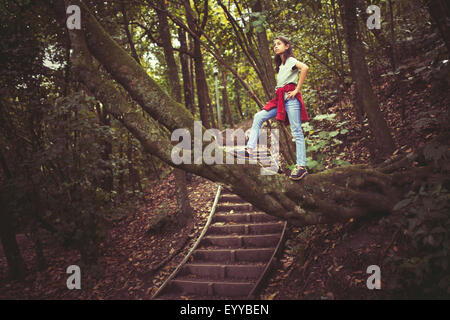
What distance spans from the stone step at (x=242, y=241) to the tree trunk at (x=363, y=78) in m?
2.90

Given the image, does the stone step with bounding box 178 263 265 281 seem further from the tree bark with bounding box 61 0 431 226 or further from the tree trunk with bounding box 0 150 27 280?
the tree trunk with bounding box 0 150 27 280

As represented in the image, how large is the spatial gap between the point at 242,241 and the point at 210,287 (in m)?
1.40

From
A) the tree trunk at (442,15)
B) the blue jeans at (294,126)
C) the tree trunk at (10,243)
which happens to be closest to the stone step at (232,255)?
the blue jeans at (294,126)

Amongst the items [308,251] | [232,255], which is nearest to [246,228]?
[232,255]

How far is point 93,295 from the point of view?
5707mm

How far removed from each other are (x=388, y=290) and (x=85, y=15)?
5231 millimetres

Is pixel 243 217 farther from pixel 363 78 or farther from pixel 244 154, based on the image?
pixel 363 78

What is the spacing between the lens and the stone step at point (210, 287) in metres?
5.26

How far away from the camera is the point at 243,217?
7336 mm

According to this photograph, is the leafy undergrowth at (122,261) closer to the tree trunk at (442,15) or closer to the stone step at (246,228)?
the stone step at (246,228)

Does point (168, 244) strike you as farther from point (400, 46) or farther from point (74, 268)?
point (400, 46)

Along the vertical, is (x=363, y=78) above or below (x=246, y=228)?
above

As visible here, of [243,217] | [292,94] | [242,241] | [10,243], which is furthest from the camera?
[243,217]
